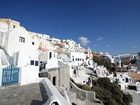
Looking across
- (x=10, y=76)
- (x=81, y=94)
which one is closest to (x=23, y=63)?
(x=10, y=76)

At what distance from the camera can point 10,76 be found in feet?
47.2

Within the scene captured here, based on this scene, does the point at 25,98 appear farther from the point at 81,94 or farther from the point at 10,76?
the point at 81,94

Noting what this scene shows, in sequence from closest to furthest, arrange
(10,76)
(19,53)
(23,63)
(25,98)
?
(25,98) → (10,76) → (19,53) → (23,63)

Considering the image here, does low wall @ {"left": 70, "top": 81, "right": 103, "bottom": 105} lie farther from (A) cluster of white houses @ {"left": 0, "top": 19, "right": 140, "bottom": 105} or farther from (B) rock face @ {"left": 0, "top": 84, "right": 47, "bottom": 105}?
(B) rock face @ {"left": 0, "top": 84, "right": 47, "bottom": 105}

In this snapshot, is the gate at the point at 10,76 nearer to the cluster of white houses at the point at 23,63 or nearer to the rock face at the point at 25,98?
the cluster of white houses at the point at 23,63

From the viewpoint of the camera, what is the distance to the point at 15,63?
1945 cm

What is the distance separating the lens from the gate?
13.8 metres

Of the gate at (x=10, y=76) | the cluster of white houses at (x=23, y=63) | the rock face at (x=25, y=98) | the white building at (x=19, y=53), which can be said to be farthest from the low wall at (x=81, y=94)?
the rock face at (x=25, y=98)

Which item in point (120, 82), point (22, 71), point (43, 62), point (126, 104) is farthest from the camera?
point (120, 82)

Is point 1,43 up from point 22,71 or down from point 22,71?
up

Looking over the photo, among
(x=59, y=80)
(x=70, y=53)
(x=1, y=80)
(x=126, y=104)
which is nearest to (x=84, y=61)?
(x=70, y=53)

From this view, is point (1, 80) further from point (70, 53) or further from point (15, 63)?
point (70, 53)

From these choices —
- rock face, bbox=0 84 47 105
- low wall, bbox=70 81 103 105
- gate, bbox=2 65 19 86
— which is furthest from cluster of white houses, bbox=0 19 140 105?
rock face, bbox=0 84 47 105

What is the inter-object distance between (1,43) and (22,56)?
12.1 feet
